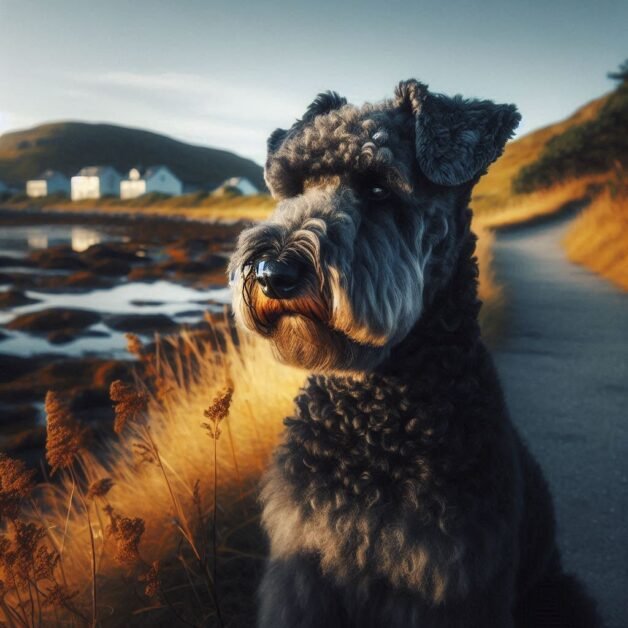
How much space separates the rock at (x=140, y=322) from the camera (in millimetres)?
6789

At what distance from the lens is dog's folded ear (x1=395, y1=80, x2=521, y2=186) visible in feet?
7.75

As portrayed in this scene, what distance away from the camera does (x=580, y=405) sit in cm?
572

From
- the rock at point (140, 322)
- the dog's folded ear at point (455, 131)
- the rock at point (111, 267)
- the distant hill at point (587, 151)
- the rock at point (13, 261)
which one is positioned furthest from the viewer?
the distant hill at point (587, 151)

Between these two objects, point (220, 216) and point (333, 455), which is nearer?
point (333, 455)

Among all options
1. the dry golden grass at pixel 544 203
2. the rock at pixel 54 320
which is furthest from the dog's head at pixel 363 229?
the dry golden grass at pixel 544 203

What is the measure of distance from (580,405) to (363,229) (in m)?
4.28

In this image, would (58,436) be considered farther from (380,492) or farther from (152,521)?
(152,521)

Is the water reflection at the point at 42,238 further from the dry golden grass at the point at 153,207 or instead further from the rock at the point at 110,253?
the dry golden grass at the point at 153,207

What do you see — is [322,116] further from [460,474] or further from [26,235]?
[26,235]

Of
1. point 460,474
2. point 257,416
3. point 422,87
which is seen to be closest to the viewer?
point 460,474

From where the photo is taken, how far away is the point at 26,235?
821 centimetres

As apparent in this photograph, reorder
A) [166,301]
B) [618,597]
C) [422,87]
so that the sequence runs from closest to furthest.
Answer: [422,87] < [618,597] < [166,301]

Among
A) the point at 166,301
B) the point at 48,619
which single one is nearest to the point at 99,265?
the point at 166,301

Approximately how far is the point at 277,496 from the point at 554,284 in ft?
32.8
